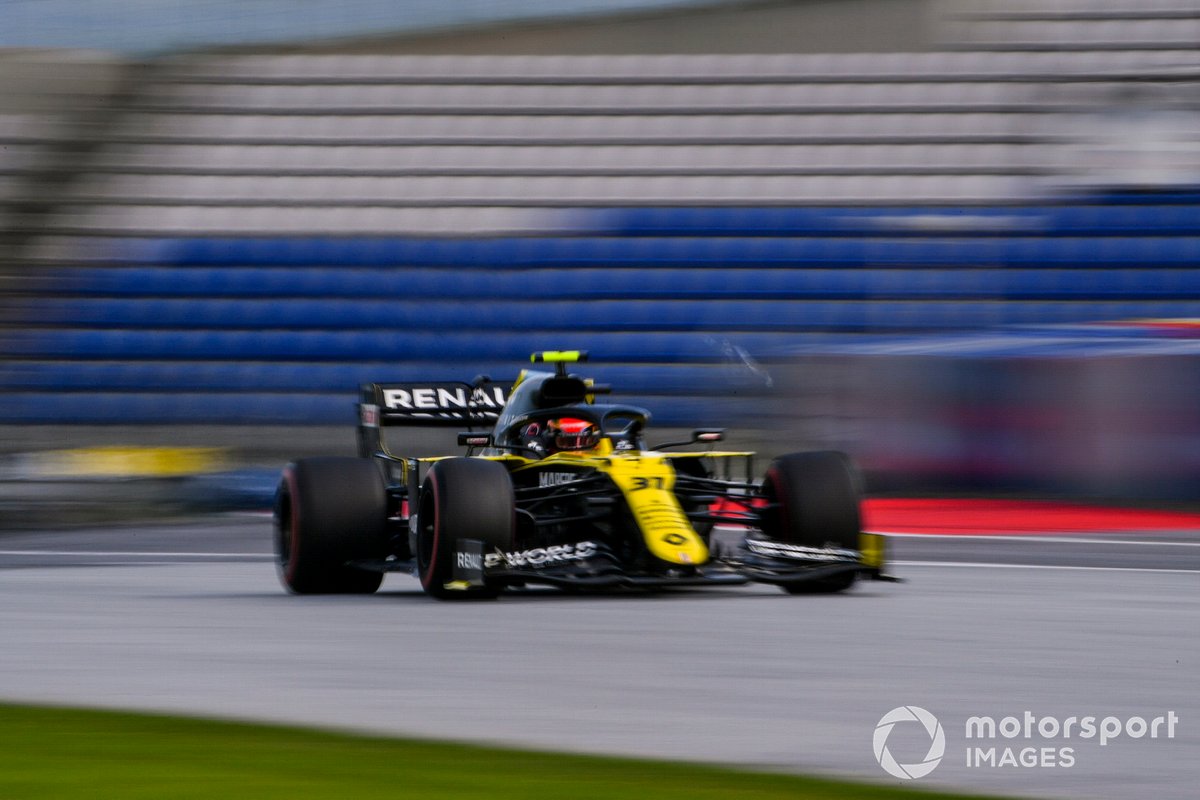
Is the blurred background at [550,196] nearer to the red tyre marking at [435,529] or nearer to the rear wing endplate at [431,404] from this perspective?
the rear wing endplate at [431,404]

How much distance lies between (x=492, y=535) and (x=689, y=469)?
155 cm

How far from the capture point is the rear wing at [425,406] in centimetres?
1033

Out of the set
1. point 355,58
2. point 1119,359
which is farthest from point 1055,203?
point 355,58

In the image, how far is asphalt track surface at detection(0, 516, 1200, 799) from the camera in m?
5.07

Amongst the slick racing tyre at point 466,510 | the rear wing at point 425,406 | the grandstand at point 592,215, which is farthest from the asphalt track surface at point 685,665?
the grandstand at point 592,215

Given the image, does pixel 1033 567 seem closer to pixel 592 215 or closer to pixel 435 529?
pixel 435 529

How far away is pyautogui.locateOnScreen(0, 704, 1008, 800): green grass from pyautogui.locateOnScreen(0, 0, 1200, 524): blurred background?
14550mm

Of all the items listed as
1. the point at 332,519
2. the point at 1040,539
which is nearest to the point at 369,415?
the point at 332,519

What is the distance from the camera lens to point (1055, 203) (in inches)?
936

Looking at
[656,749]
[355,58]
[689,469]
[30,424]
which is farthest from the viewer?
[355,58]

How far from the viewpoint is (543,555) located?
8711mm

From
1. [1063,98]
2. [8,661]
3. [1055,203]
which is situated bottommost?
[8,661]

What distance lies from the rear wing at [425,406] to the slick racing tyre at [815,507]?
213 cm

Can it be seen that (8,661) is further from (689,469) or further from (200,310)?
(200,310)
